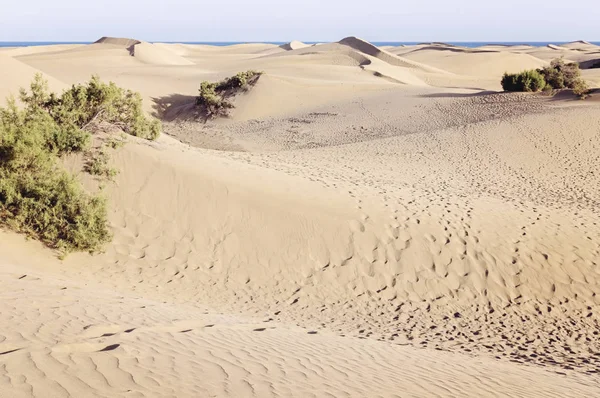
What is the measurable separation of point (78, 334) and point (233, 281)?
411cm

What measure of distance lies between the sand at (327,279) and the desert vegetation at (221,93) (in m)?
10.7

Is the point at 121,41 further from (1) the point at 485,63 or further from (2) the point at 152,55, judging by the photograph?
(1) the point at 485,63

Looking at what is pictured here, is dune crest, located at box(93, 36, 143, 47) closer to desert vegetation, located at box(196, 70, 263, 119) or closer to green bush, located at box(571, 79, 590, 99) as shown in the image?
desert vegetation, located at box(196, 70, 263, 119)

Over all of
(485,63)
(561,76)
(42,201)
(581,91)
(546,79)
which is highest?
(485,63)

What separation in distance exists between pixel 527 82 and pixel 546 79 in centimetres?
186

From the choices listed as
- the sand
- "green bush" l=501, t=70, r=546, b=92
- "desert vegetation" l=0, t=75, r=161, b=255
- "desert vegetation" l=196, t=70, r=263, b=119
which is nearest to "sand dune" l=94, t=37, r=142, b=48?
"desert vegetation" l=196, t=70, r=263, b=119

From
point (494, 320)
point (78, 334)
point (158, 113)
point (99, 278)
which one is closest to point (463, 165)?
point (494, 320)

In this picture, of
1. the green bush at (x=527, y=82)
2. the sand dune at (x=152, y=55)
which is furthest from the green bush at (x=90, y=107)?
the sand dune at (x=152, y=55)

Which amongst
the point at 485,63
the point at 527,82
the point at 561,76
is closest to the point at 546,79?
the point at 561,76

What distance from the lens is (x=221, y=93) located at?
3180 centimetres

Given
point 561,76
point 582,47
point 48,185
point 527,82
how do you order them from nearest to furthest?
1. point 48,185
2. point 527,82
3. point 561,76
4. point 582,47

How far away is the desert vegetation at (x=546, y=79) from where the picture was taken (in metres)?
26.4

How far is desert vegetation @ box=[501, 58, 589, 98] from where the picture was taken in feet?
86.6

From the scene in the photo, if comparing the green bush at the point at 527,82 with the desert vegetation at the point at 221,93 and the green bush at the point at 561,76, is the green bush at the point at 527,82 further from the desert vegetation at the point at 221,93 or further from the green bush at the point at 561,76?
the desert vegetation at the point at 221,93
